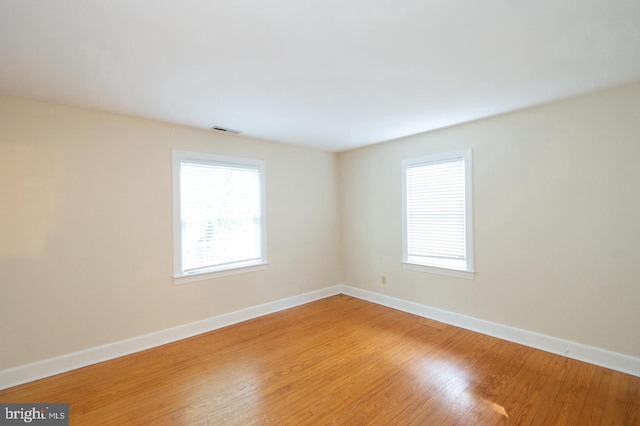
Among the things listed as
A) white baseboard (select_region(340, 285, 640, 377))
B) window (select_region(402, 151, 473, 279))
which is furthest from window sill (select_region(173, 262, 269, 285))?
window (select_region(402, 151, 473, 279))

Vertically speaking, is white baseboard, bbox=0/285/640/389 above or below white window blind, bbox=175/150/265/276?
below

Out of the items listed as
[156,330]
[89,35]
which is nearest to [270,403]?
[156,330]

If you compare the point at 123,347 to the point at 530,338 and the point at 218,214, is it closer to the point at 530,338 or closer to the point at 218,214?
the point at 218,214

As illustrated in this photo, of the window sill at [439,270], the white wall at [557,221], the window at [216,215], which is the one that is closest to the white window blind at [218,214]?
the window at [216,215]

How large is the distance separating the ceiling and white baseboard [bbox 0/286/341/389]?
2.43m

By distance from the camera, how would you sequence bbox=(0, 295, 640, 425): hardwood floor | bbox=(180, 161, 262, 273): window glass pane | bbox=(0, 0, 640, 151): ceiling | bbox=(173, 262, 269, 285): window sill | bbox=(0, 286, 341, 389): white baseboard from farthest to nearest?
bbox=(180, 161, 262, 273): window glass pane → bbox=(173, 262, 269, 285): window sill → bbox=(0, 286, 341, 389): white baseboard → bbox=(0, 295, 640, 425): hardwood floor → bbox=(0, 0, 640, 151): ceiling

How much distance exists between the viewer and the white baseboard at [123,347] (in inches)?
99.8

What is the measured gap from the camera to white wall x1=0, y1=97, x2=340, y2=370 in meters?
2.55

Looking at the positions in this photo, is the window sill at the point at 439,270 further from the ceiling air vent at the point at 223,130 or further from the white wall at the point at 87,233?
the ceiling air vent at the point at 223,130

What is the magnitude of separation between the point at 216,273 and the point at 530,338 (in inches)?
146

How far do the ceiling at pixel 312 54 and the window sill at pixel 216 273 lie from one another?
1.89 m

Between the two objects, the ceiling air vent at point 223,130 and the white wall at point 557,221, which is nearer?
the white wall at point 557,221

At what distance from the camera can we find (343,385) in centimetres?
245
